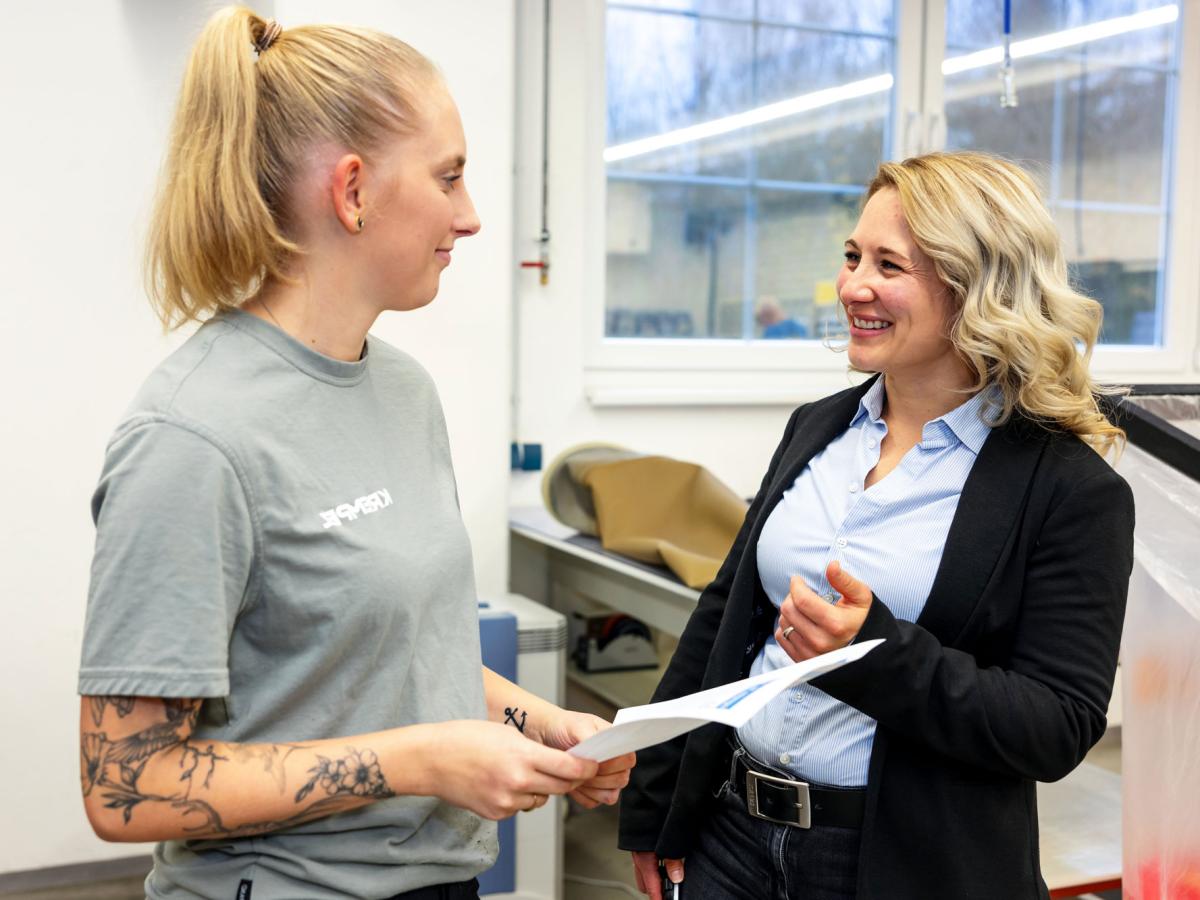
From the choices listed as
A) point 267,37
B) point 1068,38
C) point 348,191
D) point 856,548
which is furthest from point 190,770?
point 1068,38

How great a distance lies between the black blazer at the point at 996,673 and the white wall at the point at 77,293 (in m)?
1.56

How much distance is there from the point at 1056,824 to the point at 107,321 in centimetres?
219

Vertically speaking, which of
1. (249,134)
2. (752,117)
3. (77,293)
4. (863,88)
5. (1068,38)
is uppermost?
(1068,38)

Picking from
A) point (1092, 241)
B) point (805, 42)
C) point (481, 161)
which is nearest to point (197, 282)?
point (481, 161)

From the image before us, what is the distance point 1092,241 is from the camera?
3781mm

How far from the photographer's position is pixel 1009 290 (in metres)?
1.28

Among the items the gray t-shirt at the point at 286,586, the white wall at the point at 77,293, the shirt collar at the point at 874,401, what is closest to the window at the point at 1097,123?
the white wall at the point at 77,293

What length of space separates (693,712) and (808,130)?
2779 millimetres

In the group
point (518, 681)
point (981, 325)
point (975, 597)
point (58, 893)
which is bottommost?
point (58, 893)

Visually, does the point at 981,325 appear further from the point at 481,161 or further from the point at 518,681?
the point at 481,161

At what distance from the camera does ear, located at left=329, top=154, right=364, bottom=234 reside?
0.93m

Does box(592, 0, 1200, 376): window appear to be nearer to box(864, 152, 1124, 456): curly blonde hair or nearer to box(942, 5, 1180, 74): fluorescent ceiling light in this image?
box(942, 5, 1180, 74): fluorescent ceiling light

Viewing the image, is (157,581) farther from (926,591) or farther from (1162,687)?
(1162,687)

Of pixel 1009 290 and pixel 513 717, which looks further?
pixel 1009 290
